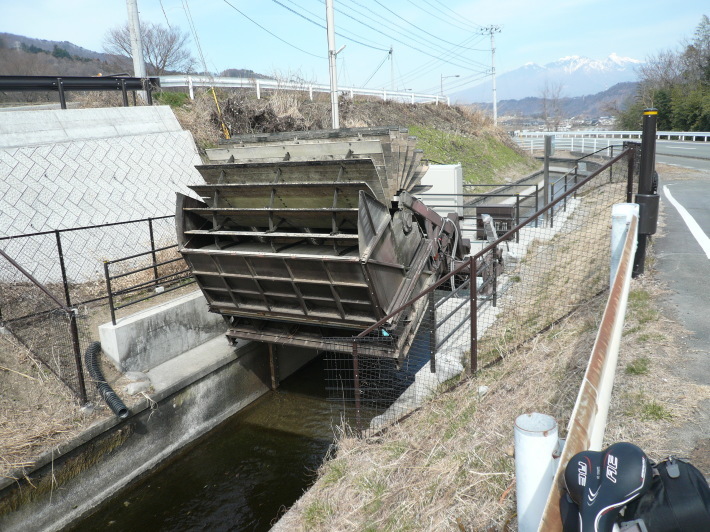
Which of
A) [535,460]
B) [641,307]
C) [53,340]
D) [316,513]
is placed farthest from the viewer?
[53,340]

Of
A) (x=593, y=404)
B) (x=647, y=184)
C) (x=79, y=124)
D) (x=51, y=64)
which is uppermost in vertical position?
(x=51, y=64)

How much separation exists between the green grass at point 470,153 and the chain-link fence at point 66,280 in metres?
13.4

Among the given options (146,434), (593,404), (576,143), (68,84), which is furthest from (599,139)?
(593,404)

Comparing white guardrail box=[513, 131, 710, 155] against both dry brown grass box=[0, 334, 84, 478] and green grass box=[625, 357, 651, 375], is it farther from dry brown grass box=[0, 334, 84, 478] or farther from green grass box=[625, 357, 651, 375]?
dry brown grass box=[0, 334, 84, 478]

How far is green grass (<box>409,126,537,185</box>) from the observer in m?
22.5

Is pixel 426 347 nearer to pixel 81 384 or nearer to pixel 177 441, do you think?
pixel 177 441

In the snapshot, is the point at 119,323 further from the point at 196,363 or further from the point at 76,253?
the point at 76,253

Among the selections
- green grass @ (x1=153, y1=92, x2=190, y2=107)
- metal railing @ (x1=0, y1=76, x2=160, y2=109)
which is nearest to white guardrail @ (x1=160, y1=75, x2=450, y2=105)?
green grass @ (x1=153, y1=92, x2=190, y2=107)

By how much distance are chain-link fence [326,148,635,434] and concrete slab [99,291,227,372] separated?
238 cm

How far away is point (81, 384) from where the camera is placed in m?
6.44

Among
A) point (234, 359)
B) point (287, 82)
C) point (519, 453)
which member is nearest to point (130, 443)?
point (234, 359)

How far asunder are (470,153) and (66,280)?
20062 mm

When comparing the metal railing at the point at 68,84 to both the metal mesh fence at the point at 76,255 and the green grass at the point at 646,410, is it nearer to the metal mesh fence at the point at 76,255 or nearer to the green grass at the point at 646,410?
the metal mesh fence at the point at 76,255

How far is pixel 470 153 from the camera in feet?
82.0
